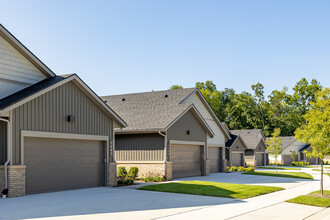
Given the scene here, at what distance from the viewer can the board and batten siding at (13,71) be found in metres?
16.9

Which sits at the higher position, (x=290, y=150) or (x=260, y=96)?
(x=260, y=96)

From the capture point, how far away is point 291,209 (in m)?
12.9

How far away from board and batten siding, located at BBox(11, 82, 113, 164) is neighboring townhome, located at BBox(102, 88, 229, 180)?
5114mm

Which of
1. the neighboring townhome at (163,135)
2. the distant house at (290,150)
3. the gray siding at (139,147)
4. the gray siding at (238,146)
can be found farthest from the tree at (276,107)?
the gray siding at (139,147)

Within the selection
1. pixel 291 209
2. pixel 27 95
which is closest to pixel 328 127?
pixel 291 209

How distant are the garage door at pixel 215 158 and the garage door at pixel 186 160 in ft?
14.3

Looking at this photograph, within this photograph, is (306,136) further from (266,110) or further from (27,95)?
(266,110)

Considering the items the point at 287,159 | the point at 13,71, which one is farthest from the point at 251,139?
the point at 13,71

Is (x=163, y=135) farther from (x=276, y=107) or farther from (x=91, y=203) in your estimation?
(x=276, y=107)

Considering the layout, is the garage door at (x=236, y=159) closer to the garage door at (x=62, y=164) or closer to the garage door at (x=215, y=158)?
the garage door at (x=215, y=158)

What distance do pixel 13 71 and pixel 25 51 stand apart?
1.08 meters

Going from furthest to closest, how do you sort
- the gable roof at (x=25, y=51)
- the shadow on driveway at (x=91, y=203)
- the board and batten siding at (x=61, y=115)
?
the gable roof at (x=25, y=51) → the board and batten siding at (x=61, y=115) → the shadow on driveway at (x=91, y=203)

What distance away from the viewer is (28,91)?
1673 centimetres

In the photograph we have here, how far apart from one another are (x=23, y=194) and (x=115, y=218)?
6299mm
